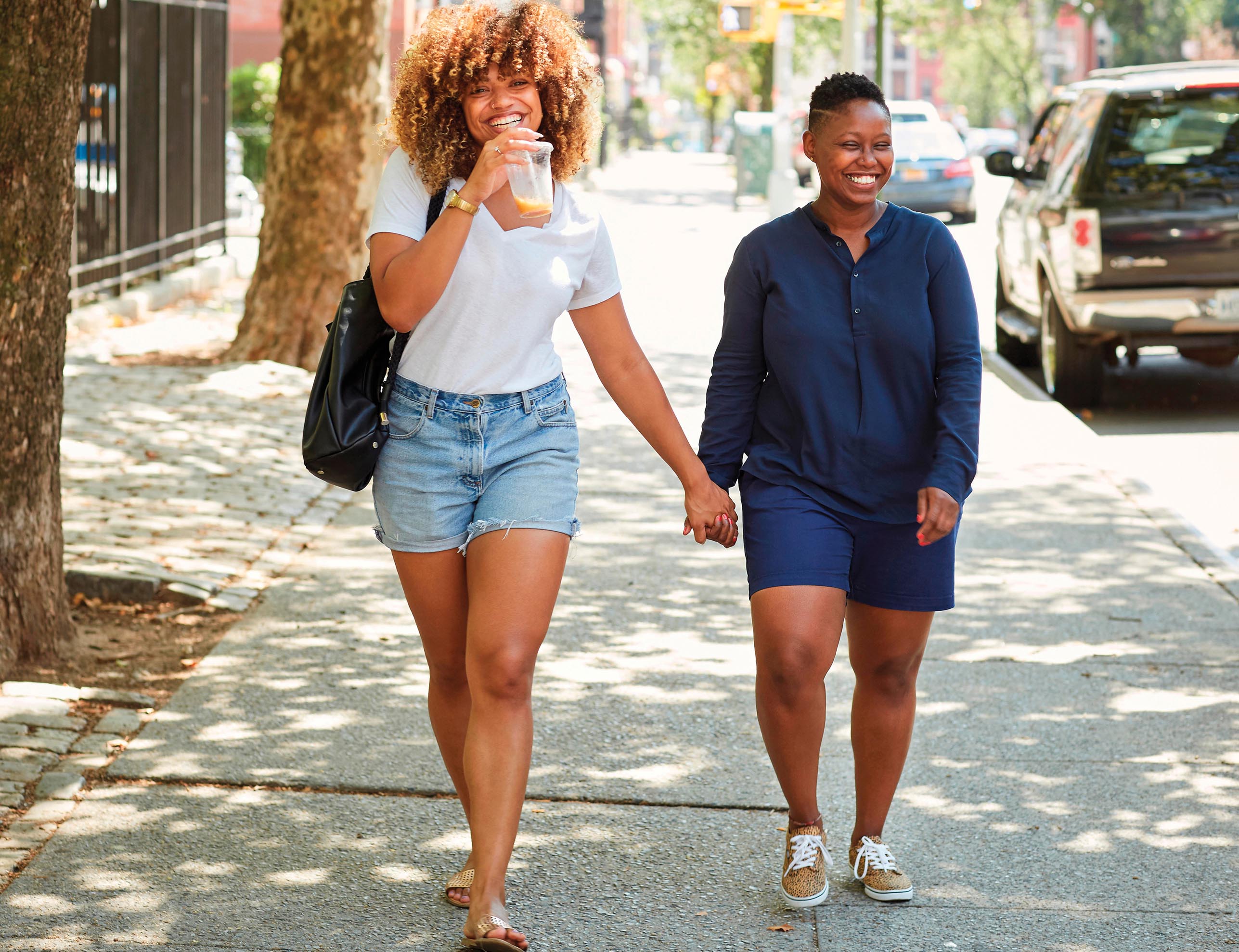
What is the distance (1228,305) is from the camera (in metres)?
10.2

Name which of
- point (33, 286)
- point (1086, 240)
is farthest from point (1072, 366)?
point (33, 286)

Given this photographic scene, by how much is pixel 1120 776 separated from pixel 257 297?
869 cm

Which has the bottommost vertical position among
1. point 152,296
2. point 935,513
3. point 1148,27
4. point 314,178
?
point 935,513

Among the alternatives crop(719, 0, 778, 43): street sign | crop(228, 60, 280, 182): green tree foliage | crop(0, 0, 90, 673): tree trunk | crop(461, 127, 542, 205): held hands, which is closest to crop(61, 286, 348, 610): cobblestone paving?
crop(0, 0, 90, 673): tree trunk

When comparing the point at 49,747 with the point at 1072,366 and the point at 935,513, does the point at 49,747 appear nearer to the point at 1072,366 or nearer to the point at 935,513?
the point at 935,513

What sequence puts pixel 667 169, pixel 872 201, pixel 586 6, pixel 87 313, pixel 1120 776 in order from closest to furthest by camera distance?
pixel 872 201 → pixel 1120 776 → pixel 87 313 → pixel 586 6 → pixel 667 169

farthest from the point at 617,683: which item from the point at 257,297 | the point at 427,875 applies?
the point at 257,297

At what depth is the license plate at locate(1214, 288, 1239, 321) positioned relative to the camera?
1015 cm

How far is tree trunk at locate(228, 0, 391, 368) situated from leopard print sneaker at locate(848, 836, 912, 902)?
8.56 meters

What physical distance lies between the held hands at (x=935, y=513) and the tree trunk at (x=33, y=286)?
9.62 ft

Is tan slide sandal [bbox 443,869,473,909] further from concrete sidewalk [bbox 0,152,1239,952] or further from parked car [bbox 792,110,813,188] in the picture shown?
parked car [bbox 792,110,813,188]

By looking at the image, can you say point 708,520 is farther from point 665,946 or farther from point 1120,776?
point 1120,776

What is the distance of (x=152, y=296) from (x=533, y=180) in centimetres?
1265

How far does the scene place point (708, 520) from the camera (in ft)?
12.6
